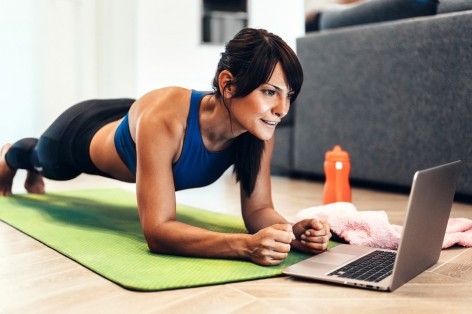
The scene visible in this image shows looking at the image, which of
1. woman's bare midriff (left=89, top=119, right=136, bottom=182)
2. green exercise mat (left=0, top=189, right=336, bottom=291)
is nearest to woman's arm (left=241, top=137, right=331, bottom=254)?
green exercise mat (left=0, top=189, right=336, bottom=291)

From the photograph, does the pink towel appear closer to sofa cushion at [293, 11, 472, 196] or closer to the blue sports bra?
the blue sports bra

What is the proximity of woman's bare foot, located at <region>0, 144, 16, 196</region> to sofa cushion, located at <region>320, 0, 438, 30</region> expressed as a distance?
1.61m

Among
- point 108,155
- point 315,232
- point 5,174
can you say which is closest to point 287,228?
point 315,232

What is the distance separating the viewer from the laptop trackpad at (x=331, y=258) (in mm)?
1269

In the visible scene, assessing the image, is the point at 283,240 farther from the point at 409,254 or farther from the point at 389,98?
the point at 389,98

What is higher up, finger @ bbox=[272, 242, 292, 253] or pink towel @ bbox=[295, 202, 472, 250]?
finger @ bbox=[272, 242, 292, 253]

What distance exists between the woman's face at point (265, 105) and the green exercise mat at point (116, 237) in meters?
0.30

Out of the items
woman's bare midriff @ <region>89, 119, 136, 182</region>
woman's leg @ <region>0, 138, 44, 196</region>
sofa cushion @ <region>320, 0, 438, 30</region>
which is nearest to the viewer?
woman's bare midriff @ <region>89, 119, 136, 182</region>

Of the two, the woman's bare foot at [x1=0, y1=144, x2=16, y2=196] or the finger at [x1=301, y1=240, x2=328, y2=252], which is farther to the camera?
the woman's bare foot at [x1=0, y1=144, x2=16, y2=196]

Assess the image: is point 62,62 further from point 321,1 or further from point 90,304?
point 90,304

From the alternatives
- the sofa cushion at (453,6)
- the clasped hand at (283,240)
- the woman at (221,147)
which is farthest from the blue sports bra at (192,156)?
the sofa cushion at (453,6)

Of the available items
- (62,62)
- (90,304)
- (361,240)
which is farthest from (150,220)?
(62,62)

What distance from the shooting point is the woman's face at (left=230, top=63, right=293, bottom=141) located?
124 cm

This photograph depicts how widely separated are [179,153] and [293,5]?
321cm
